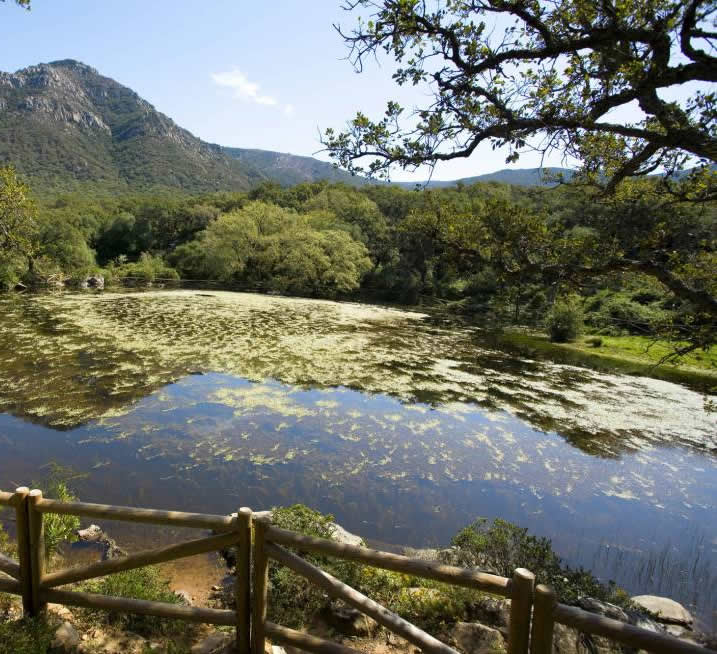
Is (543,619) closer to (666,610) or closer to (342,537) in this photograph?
(342,537)

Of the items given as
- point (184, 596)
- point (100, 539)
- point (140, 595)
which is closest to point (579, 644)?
point (184, 596)

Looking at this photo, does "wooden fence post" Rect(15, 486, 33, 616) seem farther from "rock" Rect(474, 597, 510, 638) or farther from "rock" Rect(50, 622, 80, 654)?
"rock" Rect(474, 597, 510, 638)

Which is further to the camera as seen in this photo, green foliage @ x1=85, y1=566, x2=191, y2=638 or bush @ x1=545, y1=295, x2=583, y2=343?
bush @ x1=545, y1=295, x2=583, y2=343

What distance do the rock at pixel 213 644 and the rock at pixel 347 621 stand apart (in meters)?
1.13

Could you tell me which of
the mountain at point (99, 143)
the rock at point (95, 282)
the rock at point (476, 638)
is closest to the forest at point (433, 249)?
the rock at point (95, 282)

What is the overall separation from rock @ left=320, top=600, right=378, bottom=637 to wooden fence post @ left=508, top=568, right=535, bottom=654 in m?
2.15

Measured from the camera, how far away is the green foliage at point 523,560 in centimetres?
507

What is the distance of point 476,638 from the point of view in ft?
13.3

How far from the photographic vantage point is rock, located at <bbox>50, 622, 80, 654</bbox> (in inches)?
131

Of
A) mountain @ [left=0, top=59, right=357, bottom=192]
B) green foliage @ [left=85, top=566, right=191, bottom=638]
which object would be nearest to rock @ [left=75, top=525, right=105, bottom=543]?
green foliage @ [left=85, top=566, right=191, bottom=638]

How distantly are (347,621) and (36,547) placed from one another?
9.28ft

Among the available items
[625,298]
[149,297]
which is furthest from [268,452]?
[625,298]

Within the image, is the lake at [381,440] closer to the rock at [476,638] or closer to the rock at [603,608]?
the rock at [603,608]

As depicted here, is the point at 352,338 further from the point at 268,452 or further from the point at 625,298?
the point at 625,298
